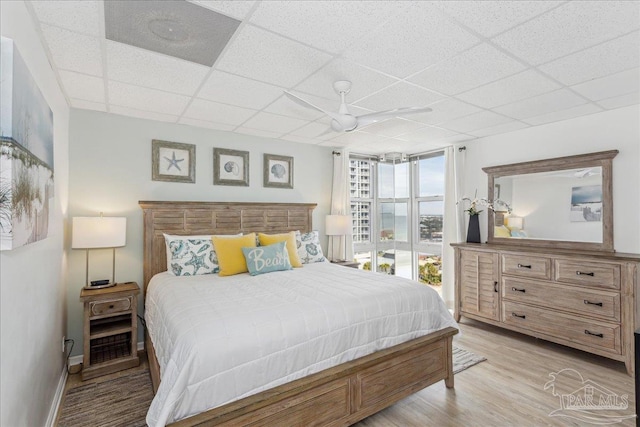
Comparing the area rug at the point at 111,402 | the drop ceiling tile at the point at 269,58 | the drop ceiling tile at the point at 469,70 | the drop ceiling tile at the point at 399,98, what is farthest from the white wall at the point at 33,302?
the drop ceiling tile at the point at 469,70

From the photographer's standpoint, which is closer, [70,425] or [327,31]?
[327,31]

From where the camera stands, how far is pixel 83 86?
2.65 m

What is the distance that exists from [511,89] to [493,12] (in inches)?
49.0

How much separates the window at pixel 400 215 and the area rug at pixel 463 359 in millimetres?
2102

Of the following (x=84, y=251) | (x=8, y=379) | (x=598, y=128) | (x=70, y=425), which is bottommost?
(x=70, y=425)

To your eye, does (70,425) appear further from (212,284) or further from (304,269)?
(304,269)

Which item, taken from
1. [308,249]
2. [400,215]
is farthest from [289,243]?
[400,215]

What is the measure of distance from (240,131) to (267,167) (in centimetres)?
61

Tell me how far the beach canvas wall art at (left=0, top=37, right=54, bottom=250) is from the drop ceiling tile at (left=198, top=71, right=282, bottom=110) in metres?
1.15

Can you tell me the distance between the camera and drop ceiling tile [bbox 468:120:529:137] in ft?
12.4

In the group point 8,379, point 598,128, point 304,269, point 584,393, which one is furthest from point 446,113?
point 8,379

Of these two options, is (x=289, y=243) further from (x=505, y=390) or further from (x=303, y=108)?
(x=505, y=390)

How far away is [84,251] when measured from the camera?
324 centimetres

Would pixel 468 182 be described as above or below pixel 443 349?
above
